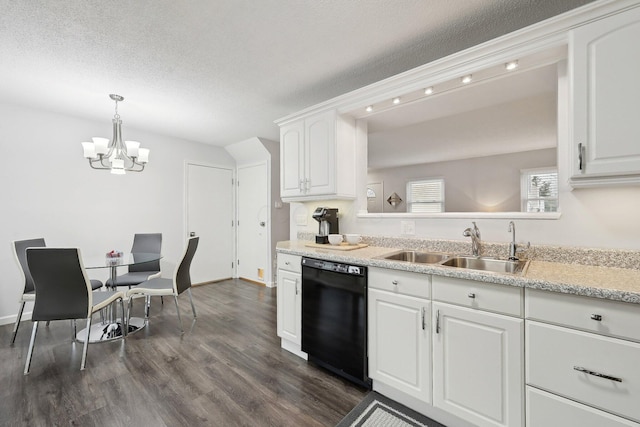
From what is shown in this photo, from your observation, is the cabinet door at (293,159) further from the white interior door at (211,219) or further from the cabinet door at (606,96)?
the white interior door at (211,219)

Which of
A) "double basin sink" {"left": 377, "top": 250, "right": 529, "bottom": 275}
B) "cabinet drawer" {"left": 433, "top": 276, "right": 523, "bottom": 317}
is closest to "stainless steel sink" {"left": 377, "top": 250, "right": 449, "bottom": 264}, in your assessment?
"double basin sink" {"left": 377, "top": 250, "right": 529, "bottom": 275}

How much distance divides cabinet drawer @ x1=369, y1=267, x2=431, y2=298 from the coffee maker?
2.91 feet

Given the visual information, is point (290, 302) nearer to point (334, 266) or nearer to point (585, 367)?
point (334, 266)

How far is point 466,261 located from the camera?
6.17 feet

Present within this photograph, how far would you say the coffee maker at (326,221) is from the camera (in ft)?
8.55

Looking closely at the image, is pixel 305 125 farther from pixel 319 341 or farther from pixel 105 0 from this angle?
pixel 319 341

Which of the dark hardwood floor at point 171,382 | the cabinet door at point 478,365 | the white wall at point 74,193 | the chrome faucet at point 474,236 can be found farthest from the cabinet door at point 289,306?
the white wall at point 74,193

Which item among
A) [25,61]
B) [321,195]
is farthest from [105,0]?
[321,195]

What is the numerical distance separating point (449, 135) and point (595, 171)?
171 centimetres

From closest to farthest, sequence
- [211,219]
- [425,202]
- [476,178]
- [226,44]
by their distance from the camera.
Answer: [226,44]
[476,178]
[425,202]
[211,219]

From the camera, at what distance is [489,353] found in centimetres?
136

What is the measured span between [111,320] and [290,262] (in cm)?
219

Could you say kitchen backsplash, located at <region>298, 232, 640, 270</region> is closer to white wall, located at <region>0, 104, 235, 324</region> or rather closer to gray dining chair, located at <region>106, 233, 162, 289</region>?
gray dining chair, located at <region>106, 233, 162, 289</region>

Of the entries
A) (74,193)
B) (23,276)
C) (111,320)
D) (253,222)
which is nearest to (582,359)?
(111,320)
